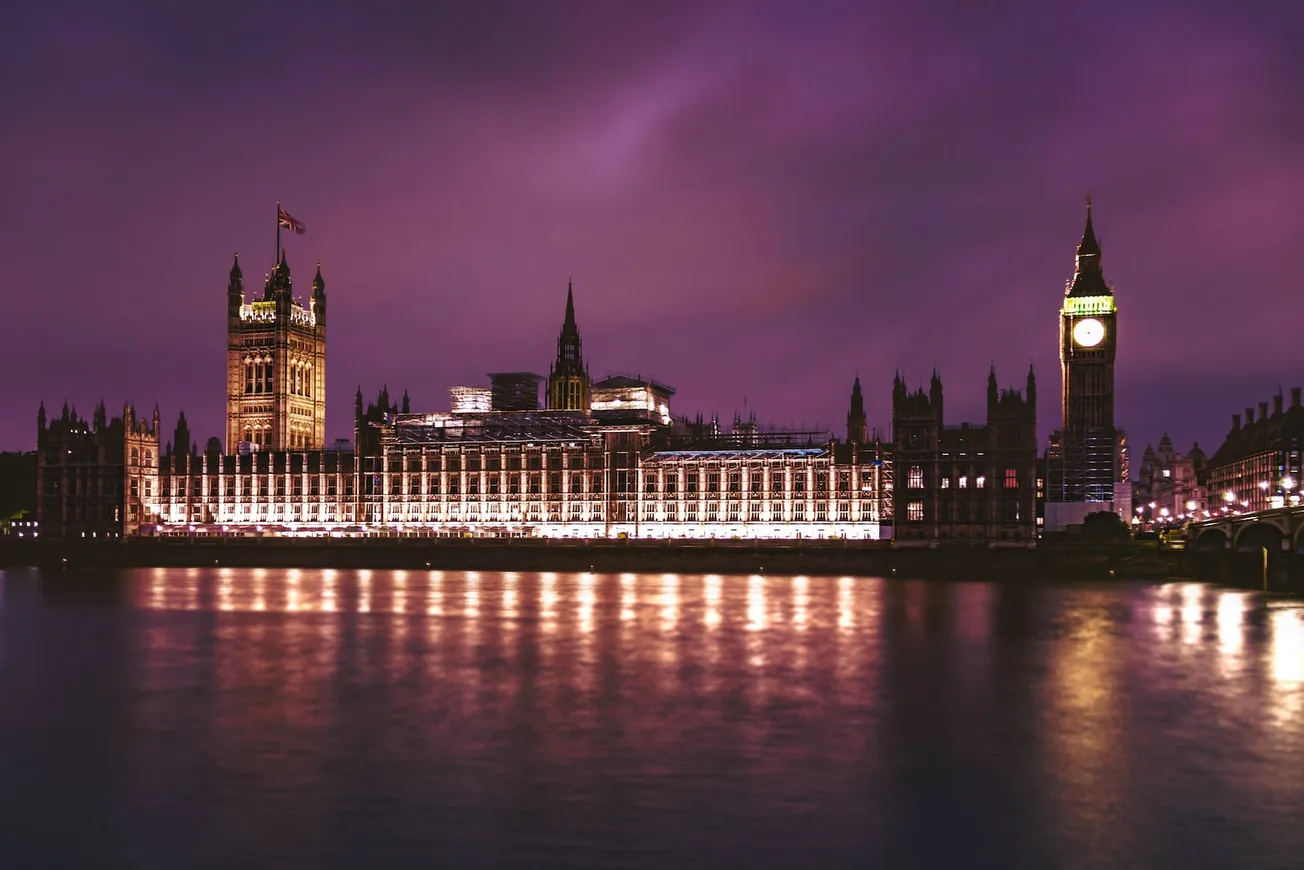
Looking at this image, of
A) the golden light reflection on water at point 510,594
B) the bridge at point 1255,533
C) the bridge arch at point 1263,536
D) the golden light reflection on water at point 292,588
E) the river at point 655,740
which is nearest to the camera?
the river at point 655,740

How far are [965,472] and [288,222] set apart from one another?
3751 inches

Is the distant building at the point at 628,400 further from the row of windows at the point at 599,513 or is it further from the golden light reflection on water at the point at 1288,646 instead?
the golden light reflection on water at the point at 1288,646

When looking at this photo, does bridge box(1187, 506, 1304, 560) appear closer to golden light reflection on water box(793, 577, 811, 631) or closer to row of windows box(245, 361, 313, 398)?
golden light reflection on water box(793, 577, 811, 631)

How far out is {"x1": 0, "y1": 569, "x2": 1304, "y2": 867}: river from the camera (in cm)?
2564

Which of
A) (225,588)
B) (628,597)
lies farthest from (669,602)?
(225,588)

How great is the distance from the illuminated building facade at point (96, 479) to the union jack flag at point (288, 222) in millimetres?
31991

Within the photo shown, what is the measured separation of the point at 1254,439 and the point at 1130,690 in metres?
163

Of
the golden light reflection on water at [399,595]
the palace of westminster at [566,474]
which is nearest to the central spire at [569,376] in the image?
the palace of westminster at [566,474]

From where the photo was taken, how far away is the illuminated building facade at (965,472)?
126 metres

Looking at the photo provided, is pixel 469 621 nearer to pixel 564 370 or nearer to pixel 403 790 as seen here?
pixel 403 790

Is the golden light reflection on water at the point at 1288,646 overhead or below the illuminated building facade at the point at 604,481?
below

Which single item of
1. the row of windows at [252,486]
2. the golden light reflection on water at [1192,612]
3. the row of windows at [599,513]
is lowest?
the golden light reflection on water at [1192,612]

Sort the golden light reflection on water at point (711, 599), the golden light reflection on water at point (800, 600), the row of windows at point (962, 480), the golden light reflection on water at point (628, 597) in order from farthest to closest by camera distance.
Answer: the row of windows at point (962, 480) < the golden light reflection on water at point (628, 597) < the golden light reflection on water at point (711, 599) < the golden light reflection on water at point (800, 600)

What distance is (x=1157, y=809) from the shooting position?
28.1 metres
